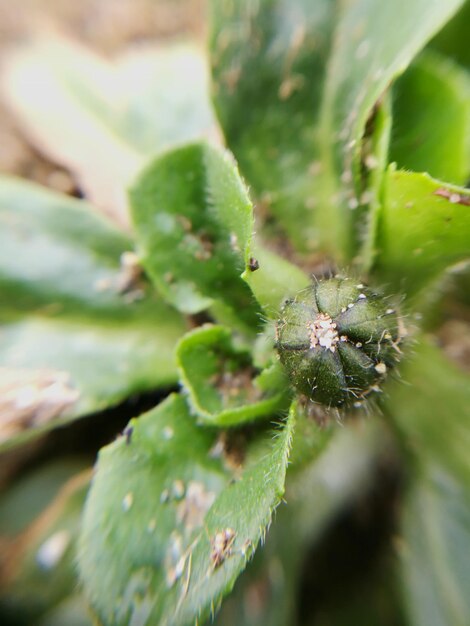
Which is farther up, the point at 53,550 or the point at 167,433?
the point at 167,433

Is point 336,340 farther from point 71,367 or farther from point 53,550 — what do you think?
point 53,550

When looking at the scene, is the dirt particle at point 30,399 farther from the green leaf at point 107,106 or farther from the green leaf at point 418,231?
the green leaf at point 418,231

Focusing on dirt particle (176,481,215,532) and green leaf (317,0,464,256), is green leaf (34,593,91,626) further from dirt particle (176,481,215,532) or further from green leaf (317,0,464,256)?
green leaf (317,0,464,256)

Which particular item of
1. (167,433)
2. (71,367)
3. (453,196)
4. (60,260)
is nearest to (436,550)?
(167,433)

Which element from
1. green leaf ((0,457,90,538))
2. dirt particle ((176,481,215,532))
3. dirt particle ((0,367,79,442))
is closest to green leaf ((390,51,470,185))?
dirt particle ((176,481,215,532))

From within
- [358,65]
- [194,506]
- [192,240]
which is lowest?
[194,506]

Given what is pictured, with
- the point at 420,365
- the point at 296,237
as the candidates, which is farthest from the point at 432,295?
the point at 296,237

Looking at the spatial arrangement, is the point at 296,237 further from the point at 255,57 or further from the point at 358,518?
the point at 358,518
